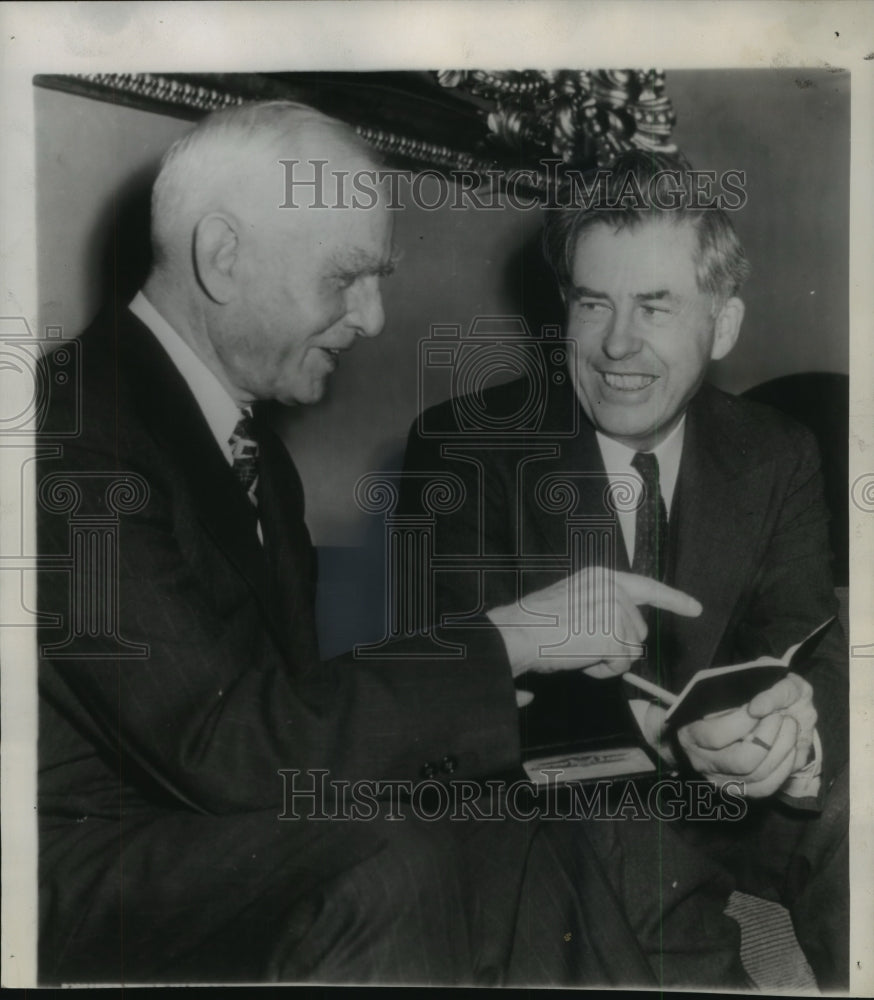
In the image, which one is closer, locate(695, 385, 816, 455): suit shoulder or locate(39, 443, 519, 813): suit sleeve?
locate(39, 443, 519, 813): suit sleeve

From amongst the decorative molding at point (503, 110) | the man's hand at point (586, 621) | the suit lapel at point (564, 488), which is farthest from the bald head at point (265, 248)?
the man's hand at point (586, 621)

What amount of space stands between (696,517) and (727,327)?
0.41m

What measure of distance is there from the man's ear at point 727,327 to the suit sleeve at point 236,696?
0.77 meters

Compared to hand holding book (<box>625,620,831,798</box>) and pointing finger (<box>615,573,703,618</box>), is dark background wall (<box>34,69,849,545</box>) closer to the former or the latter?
pointing finger (<box>615,573,703,618</box>)

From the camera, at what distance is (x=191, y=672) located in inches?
84.8

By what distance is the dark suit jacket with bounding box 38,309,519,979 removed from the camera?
2.16 metres

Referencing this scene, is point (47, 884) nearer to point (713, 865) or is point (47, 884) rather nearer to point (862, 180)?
point (713, 865)

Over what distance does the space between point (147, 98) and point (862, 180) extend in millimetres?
1526

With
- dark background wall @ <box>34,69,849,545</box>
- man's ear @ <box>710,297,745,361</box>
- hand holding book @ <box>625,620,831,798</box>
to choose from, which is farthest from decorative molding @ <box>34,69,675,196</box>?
hand holding book @ <box>625,620,831,798</box>

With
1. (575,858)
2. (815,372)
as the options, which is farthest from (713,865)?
(815,372)

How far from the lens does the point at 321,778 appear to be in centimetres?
221

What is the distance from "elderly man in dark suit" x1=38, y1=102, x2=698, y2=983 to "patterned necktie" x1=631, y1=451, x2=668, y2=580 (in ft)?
0.22

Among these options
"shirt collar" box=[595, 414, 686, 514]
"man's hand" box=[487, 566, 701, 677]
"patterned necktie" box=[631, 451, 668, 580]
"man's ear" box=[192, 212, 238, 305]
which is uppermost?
"man's ear" box=[192, 212, 238, 305]

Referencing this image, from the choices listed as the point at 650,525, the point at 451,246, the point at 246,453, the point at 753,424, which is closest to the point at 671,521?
the point at 650,525
